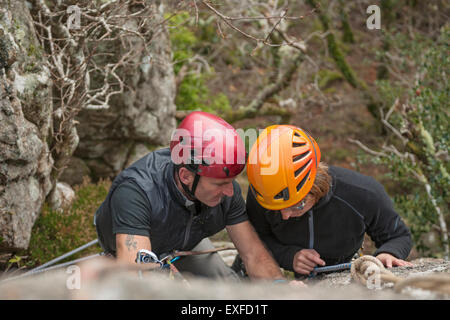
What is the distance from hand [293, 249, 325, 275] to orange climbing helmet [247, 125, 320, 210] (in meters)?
0.58

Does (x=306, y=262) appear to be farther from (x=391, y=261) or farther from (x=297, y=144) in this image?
(x=297, y=144)

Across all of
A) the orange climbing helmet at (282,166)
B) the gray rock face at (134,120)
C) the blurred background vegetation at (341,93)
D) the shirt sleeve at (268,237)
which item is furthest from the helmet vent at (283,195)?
the gray rock face at (134,120)

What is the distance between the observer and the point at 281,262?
13.9 ft

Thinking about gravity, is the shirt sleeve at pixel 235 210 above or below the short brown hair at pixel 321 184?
below

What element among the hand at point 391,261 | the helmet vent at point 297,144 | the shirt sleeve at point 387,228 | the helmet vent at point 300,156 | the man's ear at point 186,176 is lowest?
the hand at point 391,261

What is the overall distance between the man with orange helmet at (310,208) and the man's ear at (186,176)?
483 millimetres

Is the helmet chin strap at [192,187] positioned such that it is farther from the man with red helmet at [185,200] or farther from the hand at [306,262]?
the hand at [306,262]

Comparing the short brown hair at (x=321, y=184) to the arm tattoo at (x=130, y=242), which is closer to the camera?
the arm tattoo at (x=130, y=242)

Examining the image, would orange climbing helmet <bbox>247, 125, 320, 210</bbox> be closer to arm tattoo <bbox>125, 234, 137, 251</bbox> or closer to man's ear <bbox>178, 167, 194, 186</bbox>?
man's ear <bbox>178, 167, 194, 186</bbox>

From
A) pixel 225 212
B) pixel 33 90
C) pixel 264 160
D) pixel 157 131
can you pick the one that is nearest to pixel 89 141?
pixel 157 131

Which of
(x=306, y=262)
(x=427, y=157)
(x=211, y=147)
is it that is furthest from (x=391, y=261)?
(x=427, y=157)

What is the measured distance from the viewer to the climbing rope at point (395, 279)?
1426 mm

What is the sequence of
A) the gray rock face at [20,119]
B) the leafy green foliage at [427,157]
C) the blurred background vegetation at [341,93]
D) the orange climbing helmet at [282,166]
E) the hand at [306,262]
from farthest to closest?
the blurred background vegetation at [341,93] → the leafy green foliage at [427,157] → the gray rock face at [20,119] → the hand at [306,262] → the orange climbing helmet at [282,166]

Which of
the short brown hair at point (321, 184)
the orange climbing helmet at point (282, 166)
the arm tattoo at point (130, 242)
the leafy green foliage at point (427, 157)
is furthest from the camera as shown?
the leafy green foliage at point (427, 157)
